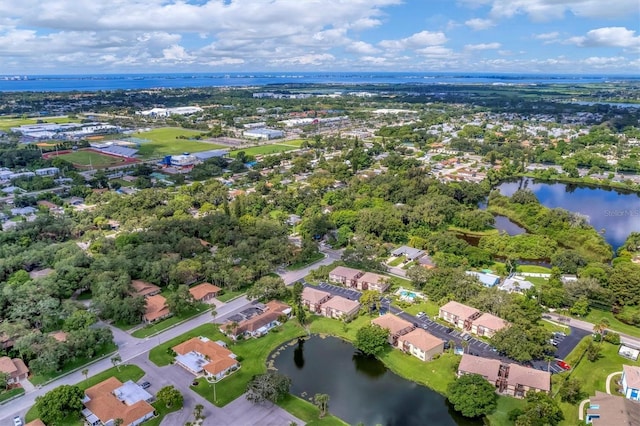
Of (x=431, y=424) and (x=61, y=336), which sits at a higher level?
(x=61, y=336)

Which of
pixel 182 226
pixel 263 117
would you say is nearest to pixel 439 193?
pixel 182 226

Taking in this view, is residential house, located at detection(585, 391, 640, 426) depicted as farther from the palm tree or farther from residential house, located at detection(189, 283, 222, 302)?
residential house, located at detection(189, 283, 222, 302)

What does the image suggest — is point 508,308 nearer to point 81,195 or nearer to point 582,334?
point 582,334

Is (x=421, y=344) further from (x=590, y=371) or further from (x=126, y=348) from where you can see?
(x=126, y=348)

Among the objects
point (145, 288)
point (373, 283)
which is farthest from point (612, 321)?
point (145, 288)

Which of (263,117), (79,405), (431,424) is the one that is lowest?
(431,424)
